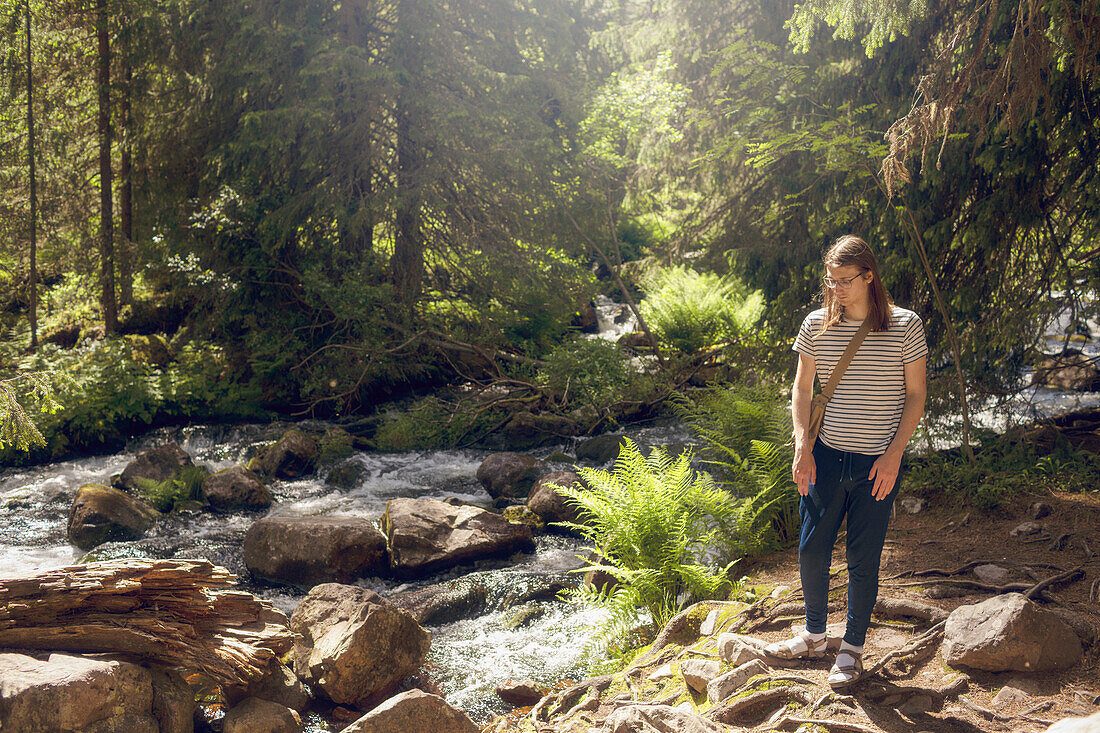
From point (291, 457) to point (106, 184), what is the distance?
8381mm

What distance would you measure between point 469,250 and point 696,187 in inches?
175

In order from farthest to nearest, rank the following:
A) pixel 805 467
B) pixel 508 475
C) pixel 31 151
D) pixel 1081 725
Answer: pixel 31 151 < pixel 508 475 < pixel 805 467 < pixel 1081 725

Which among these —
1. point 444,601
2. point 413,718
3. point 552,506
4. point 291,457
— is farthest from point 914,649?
point 291,457

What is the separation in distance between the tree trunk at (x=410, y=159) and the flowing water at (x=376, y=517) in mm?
3495

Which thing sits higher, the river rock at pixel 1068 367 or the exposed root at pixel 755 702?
the river rock at pixel 1068 367

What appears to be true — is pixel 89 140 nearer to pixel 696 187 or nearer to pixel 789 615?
pixel 696 187

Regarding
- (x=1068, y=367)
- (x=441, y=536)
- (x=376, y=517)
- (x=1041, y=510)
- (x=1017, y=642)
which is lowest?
(x=376, y=517)

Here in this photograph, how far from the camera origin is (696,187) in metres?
13.2

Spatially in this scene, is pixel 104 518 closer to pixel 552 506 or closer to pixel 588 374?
pixel 552 506

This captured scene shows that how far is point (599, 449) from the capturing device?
10383 millimetres

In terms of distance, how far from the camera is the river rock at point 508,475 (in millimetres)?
9211

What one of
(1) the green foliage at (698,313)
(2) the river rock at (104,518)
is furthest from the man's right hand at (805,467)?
(1) the green foliage at (698,313)

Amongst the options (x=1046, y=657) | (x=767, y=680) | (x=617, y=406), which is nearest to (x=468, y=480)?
(x=617, y=406)

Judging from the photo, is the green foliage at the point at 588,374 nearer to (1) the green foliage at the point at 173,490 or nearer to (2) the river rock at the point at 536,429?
(2) the river rock at the point at 536,429
